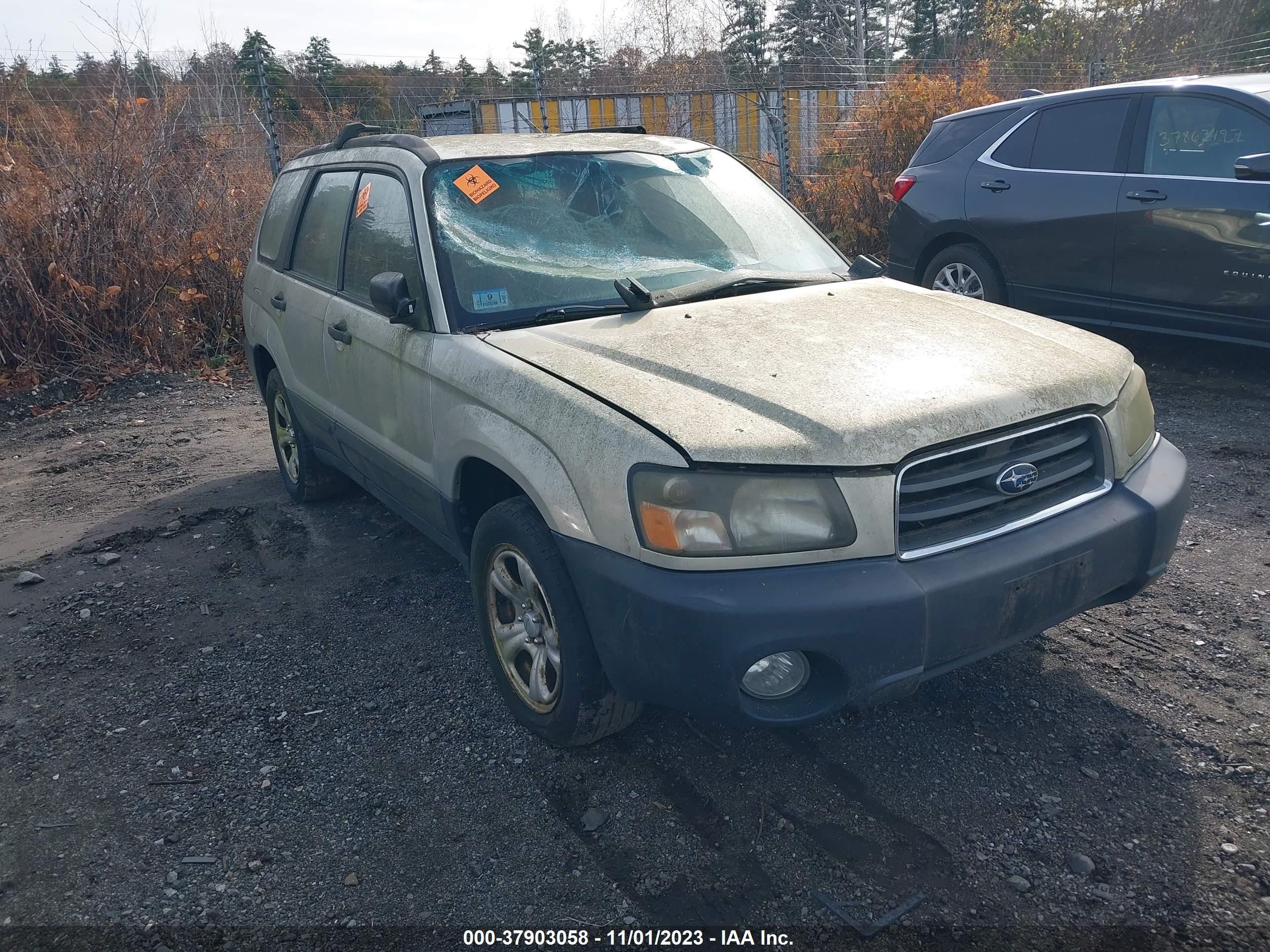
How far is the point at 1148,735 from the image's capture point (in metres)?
2.82

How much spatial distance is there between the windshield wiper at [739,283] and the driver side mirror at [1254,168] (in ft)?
9.83

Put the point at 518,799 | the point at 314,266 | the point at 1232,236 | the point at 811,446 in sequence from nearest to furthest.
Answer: the point at 811,446
the point at 518,799
the point at 314,266
the point at 1232,236

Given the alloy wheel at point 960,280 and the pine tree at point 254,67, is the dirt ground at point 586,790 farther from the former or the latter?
the pine tree at point 254,67

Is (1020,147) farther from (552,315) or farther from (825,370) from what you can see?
(825,370)

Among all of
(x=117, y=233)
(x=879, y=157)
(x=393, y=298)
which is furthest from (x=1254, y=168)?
(x=117, y=233)

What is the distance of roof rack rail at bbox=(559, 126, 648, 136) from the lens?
421 centimetres

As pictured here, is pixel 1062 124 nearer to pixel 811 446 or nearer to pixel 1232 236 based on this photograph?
pixel 1232 236

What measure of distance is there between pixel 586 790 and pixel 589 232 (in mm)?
1973

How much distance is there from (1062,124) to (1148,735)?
16.5 ft

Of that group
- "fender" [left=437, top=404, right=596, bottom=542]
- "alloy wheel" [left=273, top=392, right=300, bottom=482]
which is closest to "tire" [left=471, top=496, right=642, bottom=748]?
"fender" [left=437, top=404, right=596, bottom=542]

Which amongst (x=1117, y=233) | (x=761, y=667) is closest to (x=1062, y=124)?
(x=1117, y=233)

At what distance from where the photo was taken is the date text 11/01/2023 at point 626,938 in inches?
87.7

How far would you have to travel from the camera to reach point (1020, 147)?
6.76 meters

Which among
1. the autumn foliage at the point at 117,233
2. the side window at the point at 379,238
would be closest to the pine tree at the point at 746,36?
the autumn foliage at the point at 117,233
